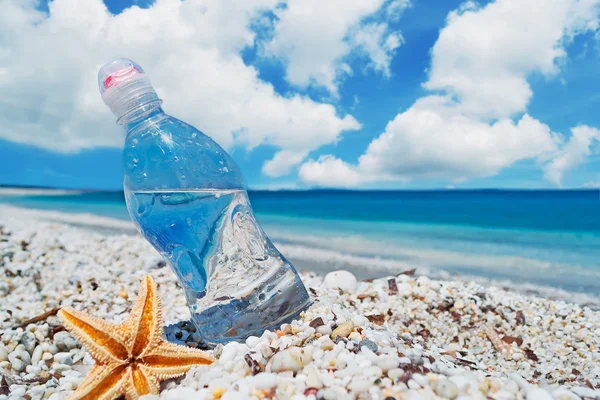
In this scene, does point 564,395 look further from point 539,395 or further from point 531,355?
point 531,355

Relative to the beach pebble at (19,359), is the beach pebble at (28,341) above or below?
above

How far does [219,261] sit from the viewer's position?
114 inches

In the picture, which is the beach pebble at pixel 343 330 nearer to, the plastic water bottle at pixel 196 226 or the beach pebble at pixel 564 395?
the plastic water bottle at pixel 196 226

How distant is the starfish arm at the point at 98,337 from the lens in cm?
213

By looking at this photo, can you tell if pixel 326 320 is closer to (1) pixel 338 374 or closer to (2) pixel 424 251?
(1) pixel 338 374

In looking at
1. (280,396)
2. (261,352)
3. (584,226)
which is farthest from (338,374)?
(584,226)

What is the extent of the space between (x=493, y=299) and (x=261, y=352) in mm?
3227

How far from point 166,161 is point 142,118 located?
0.34 m

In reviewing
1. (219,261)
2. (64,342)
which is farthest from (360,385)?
(64,342)

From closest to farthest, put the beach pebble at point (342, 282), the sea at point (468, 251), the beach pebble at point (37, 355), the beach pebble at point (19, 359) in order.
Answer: the beach pebble at point (19, 359) < the beach pebble at point (37, 355) < the beach pebble at point (342, 282) < the sea at point (468, 251)

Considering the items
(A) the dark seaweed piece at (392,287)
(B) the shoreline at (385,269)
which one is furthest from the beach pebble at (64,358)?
(B) the shoreline at (385,269)

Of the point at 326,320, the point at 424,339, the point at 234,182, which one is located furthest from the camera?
the point at 424,339

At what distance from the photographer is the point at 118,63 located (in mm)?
2828

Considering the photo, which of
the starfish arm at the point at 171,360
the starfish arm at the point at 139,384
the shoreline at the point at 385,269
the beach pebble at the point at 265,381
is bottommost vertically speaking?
the shoreline at the point at 385,269
